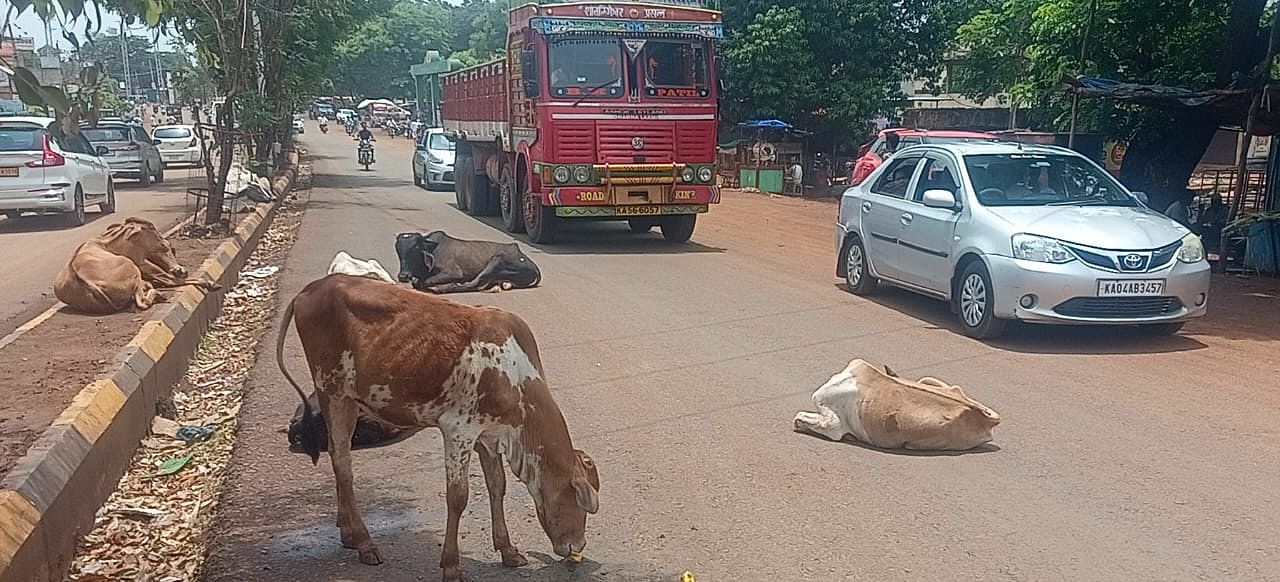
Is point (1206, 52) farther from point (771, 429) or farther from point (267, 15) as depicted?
point (267, 15)

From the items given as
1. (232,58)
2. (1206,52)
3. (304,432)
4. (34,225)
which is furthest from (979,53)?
(304,432)

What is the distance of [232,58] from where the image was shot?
1527cm

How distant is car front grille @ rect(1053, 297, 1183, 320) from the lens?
321 inches

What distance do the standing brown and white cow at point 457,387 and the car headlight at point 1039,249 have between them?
533 centimetres

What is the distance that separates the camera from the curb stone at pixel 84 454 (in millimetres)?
4043

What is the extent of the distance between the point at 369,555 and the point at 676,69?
11.5m

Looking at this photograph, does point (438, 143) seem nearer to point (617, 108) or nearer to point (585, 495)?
point (617, 108)

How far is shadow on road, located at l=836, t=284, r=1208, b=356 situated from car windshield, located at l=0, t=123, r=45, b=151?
14079 mm

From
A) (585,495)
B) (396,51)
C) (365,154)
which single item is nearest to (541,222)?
(585,495)

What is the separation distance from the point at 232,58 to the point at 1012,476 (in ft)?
43.2

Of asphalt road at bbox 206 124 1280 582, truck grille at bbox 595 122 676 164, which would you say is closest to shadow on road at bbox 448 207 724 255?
truck grille at bbox 595 122 676 164

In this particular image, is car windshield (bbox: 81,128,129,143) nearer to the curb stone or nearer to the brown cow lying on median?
the brown cow lying on median

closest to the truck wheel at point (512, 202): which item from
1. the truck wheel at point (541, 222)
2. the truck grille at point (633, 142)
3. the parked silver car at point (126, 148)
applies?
the truck wheel at point (541, 222)

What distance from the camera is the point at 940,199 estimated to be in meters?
9.07
